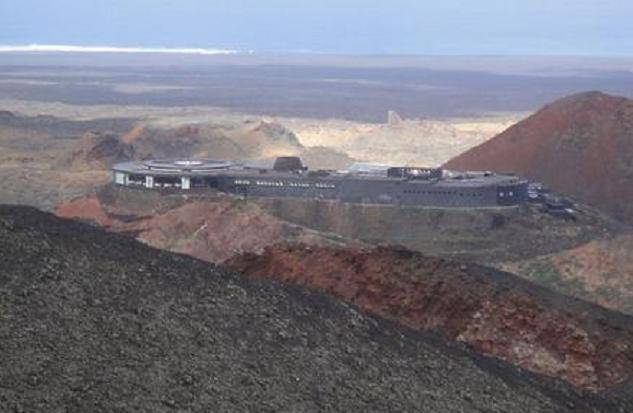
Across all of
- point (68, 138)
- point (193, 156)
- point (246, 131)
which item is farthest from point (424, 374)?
point (68, 138)

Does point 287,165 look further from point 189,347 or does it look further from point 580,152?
point 189,347

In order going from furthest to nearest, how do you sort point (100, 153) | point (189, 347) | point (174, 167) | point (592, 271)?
point (100, 153)
point (174, 167)
point (592, 271)
point (189, 347)

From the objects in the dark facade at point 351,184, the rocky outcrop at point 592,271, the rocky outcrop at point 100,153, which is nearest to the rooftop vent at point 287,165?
the dark facade at point 351,184

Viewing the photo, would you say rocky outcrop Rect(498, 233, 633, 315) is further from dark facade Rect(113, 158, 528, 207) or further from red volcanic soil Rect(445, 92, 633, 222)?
red volcanic soil Rect(445, 92, 633, 222)

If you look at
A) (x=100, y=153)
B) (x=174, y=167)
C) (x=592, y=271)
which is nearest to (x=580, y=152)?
(x=174, y=167)

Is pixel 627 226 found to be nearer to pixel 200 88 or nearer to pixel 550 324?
pixel 550 324

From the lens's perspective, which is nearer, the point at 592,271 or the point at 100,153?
the point at 592,271
